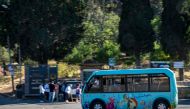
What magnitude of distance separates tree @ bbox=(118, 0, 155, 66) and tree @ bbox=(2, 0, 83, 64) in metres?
4.68

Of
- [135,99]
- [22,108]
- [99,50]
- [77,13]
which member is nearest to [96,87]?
[135,99]

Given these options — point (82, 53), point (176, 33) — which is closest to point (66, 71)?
point (82, 53)

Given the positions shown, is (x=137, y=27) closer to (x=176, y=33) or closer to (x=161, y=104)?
(x=176, y=33)

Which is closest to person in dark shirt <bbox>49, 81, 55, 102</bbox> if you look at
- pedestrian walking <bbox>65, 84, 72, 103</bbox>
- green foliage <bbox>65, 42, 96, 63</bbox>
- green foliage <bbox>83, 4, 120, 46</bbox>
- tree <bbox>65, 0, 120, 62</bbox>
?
pedestrian walking <bbox>65, 84, 72, 103</bbox>

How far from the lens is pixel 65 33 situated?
166 feet

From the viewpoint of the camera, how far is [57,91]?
139ft

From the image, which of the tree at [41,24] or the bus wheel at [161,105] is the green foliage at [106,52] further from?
the bus wheel at [161,105]

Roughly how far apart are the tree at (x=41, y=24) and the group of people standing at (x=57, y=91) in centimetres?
657

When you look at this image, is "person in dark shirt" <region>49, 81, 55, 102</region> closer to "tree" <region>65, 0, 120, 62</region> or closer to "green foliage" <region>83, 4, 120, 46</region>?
"tree" <region>65, 0, 120, 62</region>

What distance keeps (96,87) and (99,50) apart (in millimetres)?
38215

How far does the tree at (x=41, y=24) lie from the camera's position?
159 feet

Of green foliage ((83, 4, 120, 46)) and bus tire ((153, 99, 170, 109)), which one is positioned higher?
green foliage ((83, 4, 120, 46))

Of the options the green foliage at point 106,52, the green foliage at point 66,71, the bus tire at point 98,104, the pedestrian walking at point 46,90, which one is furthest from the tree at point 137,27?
the bus tire at point 98,104

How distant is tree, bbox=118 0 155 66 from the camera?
49.4 metres
